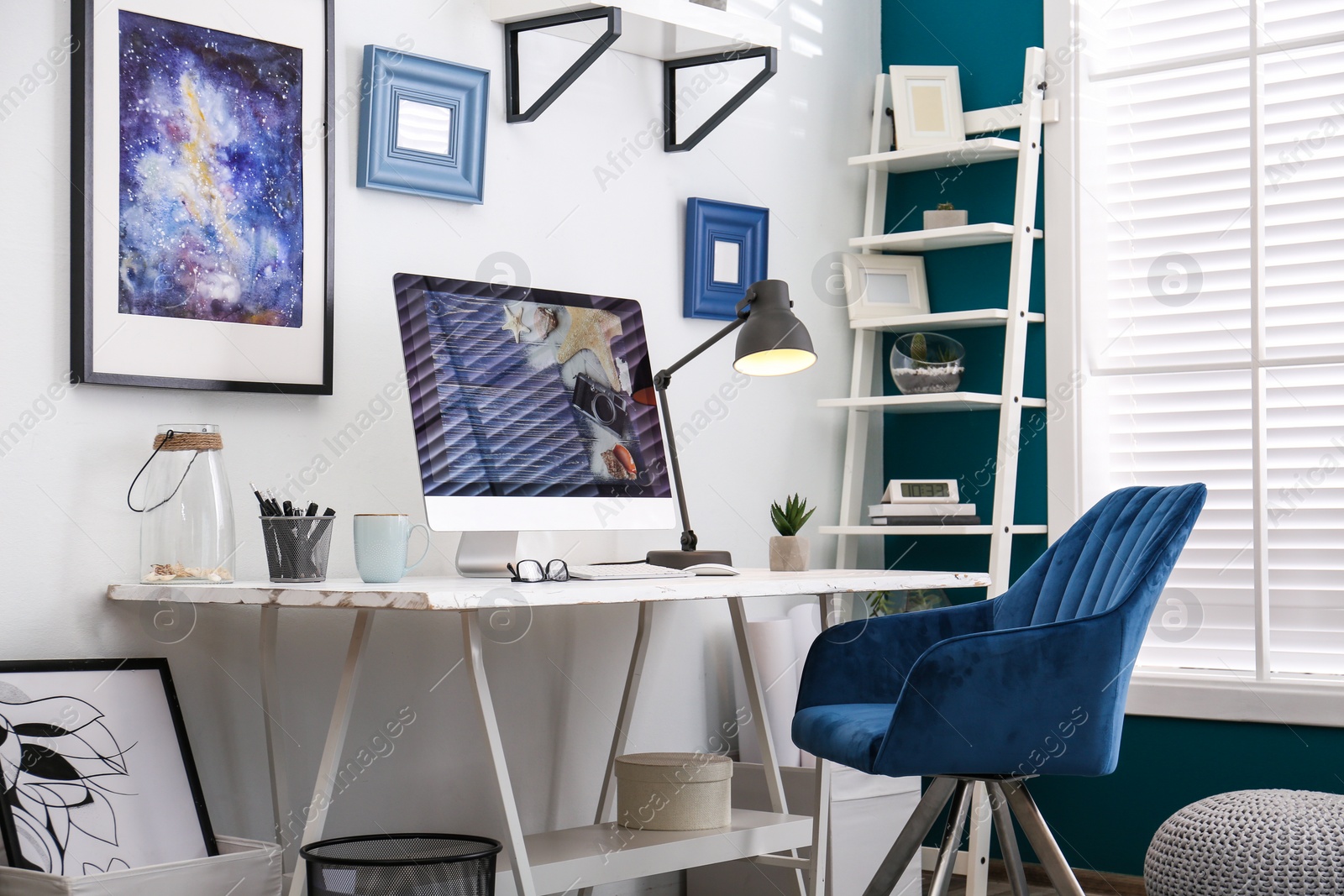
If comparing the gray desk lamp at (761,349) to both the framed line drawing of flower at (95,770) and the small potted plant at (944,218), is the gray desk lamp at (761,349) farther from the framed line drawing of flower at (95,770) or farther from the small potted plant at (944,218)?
the small potted plant at (944,218)

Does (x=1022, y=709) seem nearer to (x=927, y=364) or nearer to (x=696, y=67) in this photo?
(x=927, y=364)

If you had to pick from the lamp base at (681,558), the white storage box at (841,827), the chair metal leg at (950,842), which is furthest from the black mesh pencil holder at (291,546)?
the white storage box at (841,827)

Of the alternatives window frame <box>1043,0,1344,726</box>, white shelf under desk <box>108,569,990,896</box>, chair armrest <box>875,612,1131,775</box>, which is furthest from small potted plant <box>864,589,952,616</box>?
chair armrest <box>875,612,1131,775</box>

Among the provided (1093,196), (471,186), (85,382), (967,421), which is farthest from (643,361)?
(1093,196)

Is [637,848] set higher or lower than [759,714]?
lower

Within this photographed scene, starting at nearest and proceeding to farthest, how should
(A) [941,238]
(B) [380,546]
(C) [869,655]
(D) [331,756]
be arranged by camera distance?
1. (D) [331,756]
2. (B) [380,546]
3. (C) [869,655]
4. (A) [941,238]

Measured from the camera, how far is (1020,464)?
3307 millimetres

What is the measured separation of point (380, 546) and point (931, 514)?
165 cm

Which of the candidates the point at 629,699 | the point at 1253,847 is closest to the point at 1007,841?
the point at 1253,847

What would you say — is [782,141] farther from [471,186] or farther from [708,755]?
[708,755]

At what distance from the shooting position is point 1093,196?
3.29 metres

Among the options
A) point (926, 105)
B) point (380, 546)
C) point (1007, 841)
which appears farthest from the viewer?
point (926, 105)

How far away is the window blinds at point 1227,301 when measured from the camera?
9.68 ft

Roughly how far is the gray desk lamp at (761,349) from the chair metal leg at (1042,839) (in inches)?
26.3
